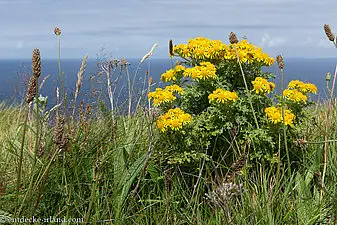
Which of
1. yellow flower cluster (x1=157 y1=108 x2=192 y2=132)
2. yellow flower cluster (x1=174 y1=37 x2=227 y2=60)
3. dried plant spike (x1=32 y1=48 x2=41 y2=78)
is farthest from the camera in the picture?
yellow flower cluster (x1=174 y1=37 x2=227 y2=60)

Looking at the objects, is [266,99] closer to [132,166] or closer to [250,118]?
[250,118]

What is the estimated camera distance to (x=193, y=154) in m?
3.19

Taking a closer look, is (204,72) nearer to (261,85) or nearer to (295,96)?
(261,85)

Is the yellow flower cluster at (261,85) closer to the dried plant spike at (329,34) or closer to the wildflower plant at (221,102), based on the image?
the wildflower plant at (221,102)

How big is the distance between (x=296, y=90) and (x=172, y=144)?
951 mm

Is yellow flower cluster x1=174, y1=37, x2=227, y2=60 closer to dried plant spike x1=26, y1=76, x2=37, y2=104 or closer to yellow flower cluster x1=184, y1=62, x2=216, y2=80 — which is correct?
yellow flower cluster x1=184, y1=62, x2=216, y2=80

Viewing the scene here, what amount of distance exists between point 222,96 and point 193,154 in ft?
1.38

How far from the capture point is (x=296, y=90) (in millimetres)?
3453

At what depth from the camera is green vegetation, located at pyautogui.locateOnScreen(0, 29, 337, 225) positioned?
2732mm

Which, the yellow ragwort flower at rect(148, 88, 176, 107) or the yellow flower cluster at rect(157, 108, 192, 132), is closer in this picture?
the yellow flower cluster at rect(157, 108, 192, 132)

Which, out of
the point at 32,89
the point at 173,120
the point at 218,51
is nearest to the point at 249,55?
the point at 218,51

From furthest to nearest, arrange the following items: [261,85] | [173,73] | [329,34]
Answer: [173,73] < [261,85] < [329,34]

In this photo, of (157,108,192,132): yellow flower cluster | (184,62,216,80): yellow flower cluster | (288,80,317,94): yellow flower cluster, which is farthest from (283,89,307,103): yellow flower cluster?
(157,108,192,132): yellow flower cluster

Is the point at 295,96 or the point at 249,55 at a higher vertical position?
the point at 249,55
